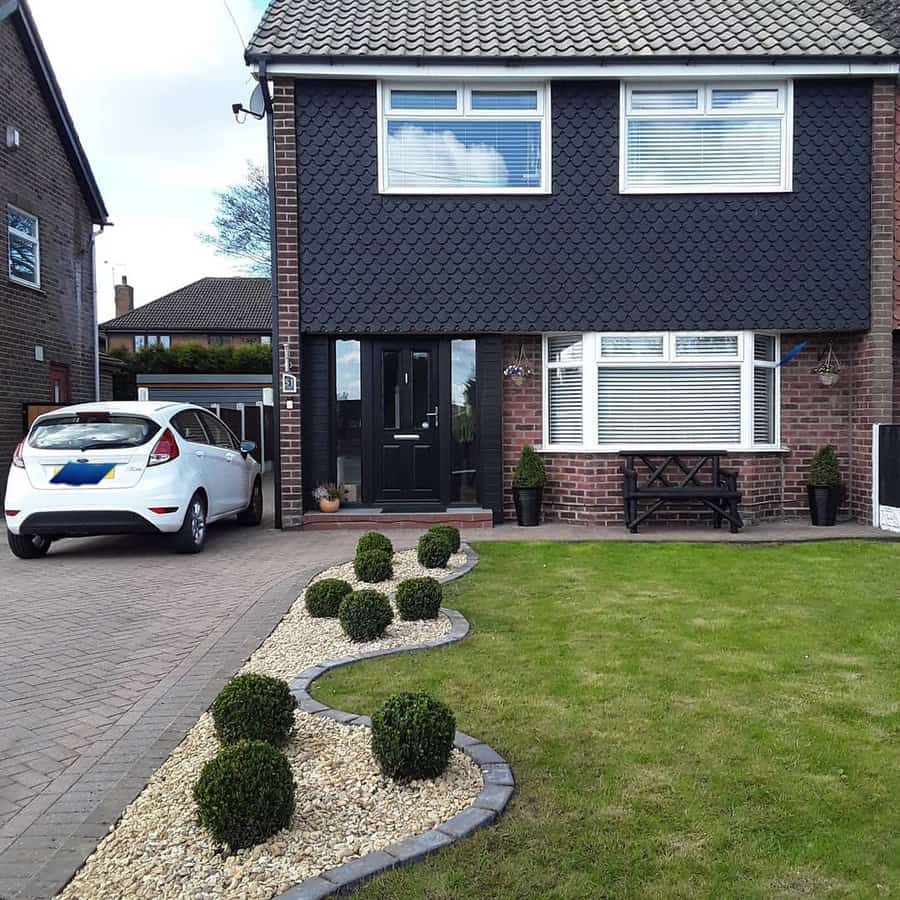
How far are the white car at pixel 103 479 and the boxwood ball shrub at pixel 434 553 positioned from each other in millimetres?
2666

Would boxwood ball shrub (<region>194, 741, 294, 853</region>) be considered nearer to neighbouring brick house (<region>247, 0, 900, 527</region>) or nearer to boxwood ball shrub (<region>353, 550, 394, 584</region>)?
boxwood ball shrub (<region>353, 550, 394, 584</region>)

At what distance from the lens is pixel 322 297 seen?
11.1 m

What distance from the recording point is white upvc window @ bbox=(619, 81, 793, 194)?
1109 centimetres

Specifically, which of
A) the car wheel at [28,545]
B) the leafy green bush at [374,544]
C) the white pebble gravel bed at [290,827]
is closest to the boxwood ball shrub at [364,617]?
the white pebble gravel bed at [290,827]

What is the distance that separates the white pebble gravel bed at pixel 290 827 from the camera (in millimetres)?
2656

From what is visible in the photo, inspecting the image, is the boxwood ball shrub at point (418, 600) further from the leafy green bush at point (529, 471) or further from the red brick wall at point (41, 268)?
the red brick wall at point (41, 268)

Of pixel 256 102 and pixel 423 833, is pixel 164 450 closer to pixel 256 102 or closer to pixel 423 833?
pixel 256 102

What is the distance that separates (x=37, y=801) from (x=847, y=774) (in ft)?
10.2

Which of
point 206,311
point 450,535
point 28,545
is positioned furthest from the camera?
point 206,311

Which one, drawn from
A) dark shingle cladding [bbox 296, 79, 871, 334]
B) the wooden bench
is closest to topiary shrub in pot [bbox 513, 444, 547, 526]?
the wooden bench

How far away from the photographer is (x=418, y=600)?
5867mm

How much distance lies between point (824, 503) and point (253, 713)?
30.1ft

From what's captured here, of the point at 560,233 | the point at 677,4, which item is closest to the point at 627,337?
the point at 560,233

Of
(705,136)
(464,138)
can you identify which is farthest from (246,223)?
(705,136)
